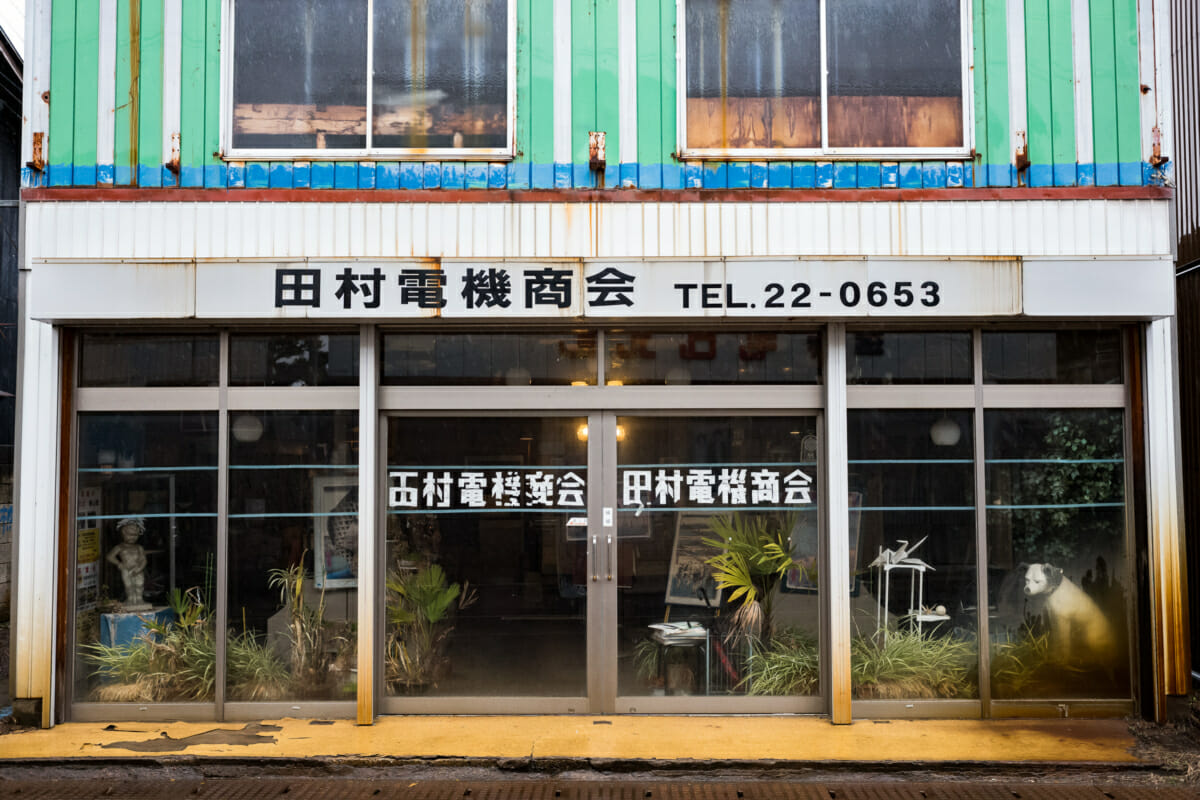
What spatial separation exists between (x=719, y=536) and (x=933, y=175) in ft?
10.2

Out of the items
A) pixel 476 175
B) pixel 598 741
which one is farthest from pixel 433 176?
pixel 598 741

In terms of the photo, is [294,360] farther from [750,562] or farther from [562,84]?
[750,562]

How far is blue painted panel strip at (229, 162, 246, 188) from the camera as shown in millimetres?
6770

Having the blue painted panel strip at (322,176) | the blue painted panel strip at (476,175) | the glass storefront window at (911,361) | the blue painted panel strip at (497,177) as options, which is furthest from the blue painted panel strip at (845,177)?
the blue painted panel strip at (322,176)

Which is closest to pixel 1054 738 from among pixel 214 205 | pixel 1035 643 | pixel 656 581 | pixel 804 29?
pixel 1035 643

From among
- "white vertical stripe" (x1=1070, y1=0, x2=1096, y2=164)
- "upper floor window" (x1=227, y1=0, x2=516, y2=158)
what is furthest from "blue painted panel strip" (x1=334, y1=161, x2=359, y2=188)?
"white vertical stripe" (x1=1070, y1=0, x2=1096, y2=164)

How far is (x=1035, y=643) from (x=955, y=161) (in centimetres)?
363

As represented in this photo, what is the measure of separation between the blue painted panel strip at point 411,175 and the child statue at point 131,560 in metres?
3.21

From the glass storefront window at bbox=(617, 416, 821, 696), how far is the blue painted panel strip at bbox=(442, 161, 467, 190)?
2136 millimetres

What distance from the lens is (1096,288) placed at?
647 cm

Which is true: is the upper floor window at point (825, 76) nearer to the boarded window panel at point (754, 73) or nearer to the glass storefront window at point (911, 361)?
the boarded window panel at point (754, 73)

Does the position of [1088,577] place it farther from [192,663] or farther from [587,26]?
[192,663]

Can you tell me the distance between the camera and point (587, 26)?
6797 millimetres

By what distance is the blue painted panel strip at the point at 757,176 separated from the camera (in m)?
6.79
